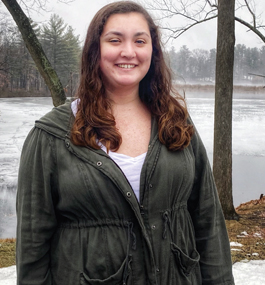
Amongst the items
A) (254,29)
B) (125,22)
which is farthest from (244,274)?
(254,29)

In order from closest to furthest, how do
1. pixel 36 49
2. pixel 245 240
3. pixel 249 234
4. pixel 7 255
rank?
pixel 7 255 → pixel 36 49 → pixel 245 240 → pixel 249 234

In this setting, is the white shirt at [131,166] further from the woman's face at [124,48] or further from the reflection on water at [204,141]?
the reflection on water at [204,141]

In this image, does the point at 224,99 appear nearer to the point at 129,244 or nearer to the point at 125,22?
the point at 125,22

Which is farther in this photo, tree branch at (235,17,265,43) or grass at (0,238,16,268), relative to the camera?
tree branch at (235,17,265,43)

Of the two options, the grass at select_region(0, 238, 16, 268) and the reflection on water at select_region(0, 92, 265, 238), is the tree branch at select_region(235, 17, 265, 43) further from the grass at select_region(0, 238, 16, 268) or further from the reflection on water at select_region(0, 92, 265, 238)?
the grass at select_region(0, 238, 16, 268)

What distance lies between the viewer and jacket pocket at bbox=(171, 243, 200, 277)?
132 centimetres

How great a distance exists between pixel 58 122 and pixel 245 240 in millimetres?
4223

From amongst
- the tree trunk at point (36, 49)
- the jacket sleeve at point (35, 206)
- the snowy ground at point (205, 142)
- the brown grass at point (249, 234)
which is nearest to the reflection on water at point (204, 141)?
the snowy ground at point (205, 142)

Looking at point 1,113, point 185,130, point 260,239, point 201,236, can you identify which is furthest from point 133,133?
point 1,113

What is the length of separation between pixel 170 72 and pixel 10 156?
12513 mm

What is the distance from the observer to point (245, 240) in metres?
4.82

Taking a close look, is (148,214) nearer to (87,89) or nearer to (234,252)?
(87,89)

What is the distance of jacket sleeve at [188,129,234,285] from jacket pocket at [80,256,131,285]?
1.27ft

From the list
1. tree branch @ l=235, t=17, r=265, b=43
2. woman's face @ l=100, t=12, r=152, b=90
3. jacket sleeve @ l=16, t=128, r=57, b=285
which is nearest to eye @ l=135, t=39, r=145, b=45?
woman's face @ l=100, t=12, r=152, b=90
